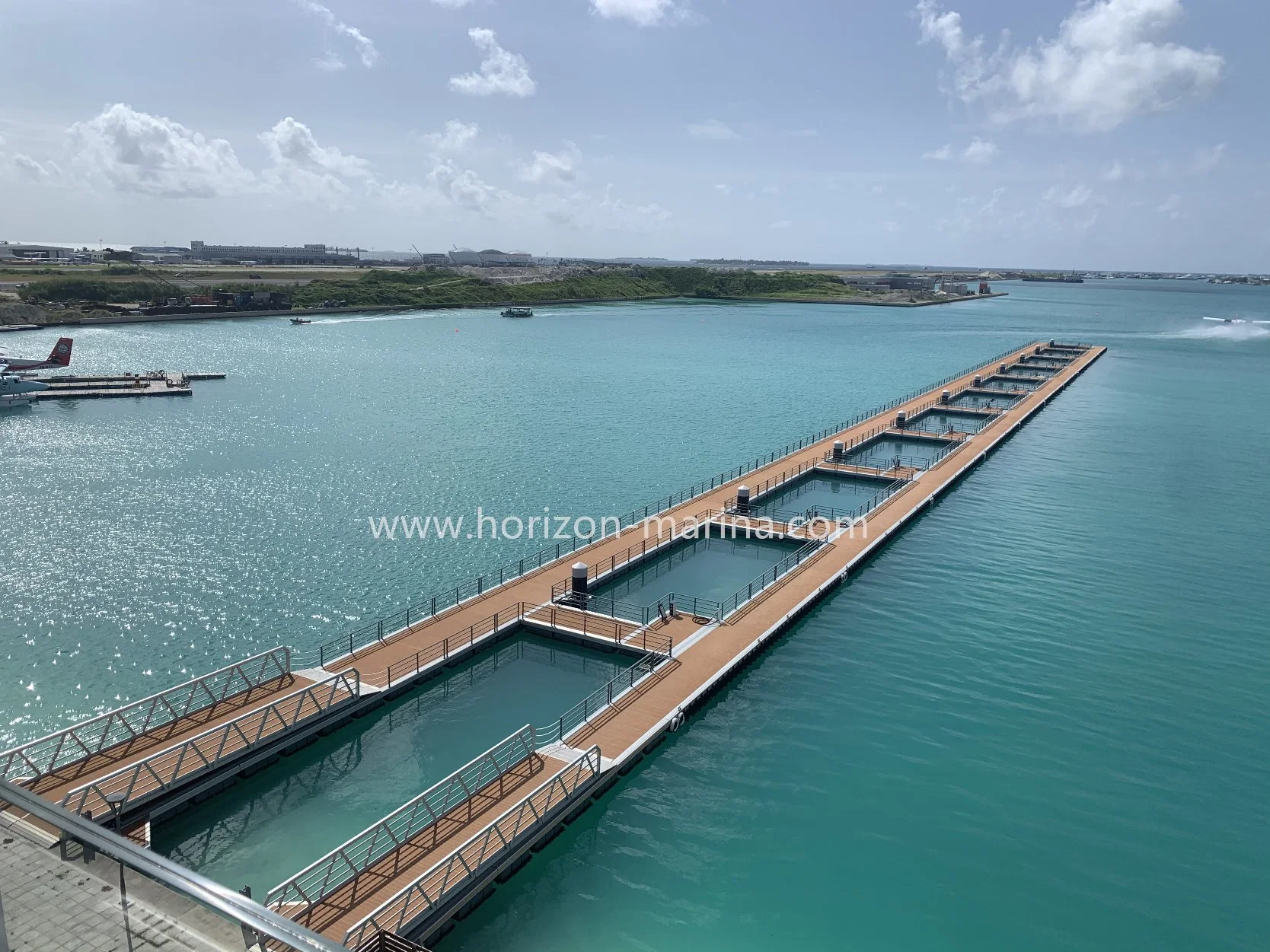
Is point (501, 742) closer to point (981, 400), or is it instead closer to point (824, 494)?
point (824, 494)

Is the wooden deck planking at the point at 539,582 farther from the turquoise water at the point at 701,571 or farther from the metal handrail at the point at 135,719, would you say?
the metal handrail at the point at 135,719

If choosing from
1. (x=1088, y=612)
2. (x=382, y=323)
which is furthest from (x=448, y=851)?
(x=382, y=323)

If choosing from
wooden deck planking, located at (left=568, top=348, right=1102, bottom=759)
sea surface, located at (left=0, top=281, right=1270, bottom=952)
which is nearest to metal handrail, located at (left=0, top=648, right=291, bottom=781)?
sea surface, located at (left=0, top=281, right=1270, bottom=952)

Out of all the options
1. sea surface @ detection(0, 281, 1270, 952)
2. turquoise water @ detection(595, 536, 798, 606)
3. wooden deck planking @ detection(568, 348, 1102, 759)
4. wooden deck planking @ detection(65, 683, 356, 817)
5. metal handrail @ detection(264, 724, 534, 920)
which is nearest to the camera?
metal handrail @ detection(264, 724, 534, 920)

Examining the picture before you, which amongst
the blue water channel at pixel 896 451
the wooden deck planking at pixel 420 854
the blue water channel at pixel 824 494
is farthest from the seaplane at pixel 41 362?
the wooden deck planking at pixel 420 854

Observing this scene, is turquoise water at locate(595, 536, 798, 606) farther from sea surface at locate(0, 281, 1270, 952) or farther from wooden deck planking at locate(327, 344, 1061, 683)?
sea surface at locate(0, 281, 1270, 952)
